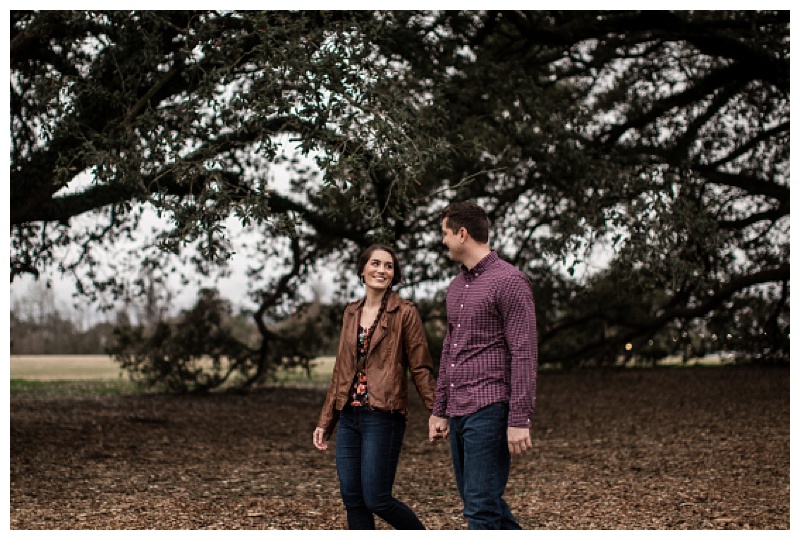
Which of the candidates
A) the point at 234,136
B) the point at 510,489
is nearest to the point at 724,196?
the point at 510,489

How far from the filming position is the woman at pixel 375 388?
3721 mm

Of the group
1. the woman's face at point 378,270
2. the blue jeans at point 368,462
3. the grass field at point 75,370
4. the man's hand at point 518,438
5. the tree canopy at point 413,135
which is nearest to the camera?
the man's hand at point 518,438

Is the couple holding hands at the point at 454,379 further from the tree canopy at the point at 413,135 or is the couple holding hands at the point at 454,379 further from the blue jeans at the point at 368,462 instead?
the tree canopy at the point at 413,135

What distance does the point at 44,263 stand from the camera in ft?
34.0

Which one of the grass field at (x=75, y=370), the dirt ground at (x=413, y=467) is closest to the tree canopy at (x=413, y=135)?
the dirt ground at (x=413, y=467)

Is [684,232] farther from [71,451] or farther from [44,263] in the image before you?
[44,263]

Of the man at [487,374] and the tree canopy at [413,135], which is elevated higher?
the tree canopy at [413,135]

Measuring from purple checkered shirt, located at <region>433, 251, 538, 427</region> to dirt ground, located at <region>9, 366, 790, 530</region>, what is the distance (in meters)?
2.63

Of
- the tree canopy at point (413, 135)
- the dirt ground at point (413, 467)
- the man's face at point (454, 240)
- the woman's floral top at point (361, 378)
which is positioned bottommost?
the dirt ground at point (413, 467)

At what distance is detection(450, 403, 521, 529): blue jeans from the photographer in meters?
3.39

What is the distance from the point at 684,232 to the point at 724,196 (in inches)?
185

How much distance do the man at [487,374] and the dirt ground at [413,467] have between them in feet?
8.25

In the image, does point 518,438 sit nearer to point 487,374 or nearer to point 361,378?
point 487,374

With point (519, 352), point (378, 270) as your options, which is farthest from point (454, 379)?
point (378, 270)
